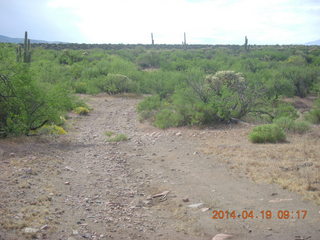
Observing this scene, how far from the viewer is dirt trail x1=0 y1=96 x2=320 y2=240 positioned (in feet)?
19.3

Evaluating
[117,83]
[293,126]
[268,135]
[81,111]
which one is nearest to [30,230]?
[268,135]

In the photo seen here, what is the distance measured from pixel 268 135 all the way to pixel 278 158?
2.15 metres

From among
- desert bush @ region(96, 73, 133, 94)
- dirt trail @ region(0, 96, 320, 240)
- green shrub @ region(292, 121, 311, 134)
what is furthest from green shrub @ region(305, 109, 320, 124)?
desert bush @ region(96, 73, 133, 94)

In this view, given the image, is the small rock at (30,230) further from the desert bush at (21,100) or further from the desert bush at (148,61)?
the desert bush at (148,61)

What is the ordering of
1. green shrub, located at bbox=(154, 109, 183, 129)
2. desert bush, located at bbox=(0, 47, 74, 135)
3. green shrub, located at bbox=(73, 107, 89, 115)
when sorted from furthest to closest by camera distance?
green shrub, located at bbox=(73, 107, 89, 115) → green shrub, located at bbox=(154, 109, 183, 129) → desert bush, located at bbox=(0, 47, 74, 135)

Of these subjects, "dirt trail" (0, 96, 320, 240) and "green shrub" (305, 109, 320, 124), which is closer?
"dirt trail" (0, 96, 320, 240)

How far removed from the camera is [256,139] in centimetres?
1166

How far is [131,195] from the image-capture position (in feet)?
25.7

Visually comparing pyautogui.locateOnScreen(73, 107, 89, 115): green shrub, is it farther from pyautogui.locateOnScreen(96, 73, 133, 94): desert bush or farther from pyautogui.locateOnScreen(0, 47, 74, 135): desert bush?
pyautogui.locateOnScreen(96, 73, 133, 94): desert bush

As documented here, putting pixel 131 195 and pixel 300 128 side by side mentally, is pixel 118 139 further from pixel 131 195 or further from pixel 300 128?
pixel 300 128

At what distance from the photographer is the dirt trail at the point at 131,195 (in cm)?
589
